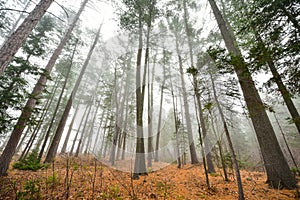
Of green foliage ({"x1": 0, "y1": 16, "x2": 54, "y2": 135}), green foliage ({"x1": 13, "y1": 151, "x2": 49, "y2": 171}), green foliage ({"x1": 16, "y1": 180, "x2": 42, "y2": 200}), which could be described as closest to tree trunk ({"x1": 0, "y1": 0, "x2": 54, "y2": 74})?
green foliage ({"x1": 0, "y1": 16, "x2": 54, "y2": 135})

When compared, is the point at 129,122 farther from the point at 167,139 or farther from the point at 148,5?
the point at 148,5

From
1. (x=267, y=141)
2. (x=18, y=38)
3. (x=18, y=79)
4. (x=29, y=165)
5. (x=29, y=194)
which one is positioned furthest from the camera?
(x=29, y=165)

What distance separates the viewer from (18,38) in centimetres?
424

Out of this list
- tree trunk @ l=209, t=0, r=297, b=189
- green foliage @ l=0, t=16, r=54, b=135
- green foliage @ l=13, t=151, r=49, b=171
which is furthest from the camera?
green foliage @ l=13, t=151, r=49, b=171

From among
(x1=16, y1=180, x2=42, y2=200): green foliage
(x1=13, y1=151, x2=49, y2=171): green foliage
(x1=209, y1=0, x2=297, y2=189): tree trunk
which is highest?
(x1=209, y1=0, x2=297, y2=189): tree trunk

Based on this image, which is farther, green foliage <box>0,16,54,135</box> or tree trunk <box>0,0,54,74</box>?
green foliage <box>0,16,54,135</box>

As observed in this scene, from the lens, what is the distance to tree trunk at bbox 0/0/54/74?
3.94 meters

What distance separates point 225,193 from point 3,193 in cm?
678

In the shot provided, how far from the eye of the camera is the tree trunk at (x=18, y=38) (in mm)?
3938

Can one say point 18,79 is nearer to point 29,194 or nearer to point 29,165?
point 29,165

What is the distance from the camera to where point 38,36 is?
25.7ft

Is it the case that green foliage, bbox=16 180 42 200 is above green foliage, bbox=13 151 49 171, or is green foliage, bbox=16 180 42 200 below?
below

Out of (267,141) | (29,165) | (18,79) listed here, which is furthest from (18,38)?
(267,141)

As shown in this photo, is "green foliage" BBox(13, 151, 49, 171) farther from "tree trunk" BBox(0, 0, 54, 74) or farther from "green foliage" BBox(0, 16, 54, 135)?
"tree trunk" BBox(0, 0, 54, 74)
